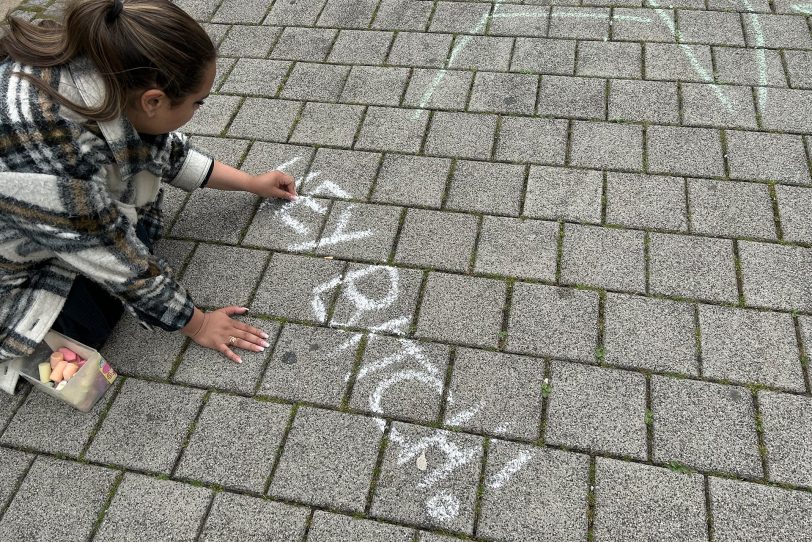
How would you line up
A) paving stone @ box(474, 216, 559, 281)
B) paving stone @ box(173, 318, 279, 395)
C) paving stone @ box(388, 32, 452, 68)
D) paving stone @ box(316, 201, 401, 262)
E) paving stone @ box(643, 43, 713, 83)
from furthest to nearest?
paving stone @ box(388, 32, 452, 68)
paving stone @ box(643, 43, 713, 83)
paving stone @ box(316, 201, 401, 262)
paving stone @ box(474, 216, 559, 281)
paving stone @ box(173, 318, 279, 395)

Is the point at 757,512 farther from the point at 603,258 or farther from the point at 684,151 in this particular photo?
the point at 684,151

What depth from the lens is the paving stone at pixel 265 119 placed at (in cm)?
331

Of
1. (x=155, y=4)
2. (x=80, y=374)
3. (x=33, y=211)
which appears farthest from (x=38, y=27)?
(x=80, y=374)

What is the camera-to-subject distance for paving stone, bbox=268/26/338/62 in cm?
377

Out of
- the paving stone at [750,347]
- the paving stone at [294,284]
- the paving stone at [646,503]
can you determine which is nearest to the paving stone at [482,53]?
the paving stone at [294,284]

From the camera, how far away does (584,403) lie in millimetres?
2213

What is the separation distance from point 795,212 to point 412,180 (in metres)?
1.62

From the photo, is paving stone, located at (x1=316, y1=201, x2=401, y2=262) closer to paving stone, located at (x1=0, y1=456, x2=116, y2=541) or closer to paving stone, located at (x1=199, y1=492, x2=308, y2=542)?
paving stone, located at (x1=199, y1=492, x2=308, y2=542)

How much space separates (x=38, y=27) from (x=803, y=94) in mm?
3307

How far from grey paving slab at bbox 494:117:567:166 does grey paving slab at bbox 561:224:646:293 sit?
462mm

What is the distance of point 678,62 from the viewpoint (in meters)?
3.45

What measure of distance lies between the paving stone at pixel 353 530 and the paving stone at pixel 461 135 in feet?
5.72

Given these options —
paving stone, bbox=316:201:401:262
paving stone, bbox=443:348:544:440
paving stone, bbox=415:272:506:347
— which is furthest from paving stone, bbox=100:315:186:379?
paving stone, bbox=443:348:544:440

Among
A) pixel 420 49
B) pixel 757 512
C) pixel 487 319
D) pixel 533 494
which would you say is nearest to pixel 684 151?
pixel 487 319
